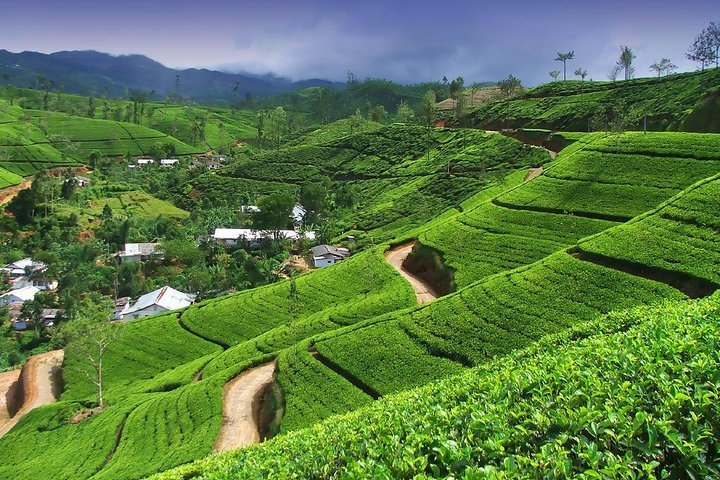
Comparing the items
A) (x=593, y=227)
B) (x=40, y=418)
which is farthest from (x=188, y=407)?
(x=593, y=227)

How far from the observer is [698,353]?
8695 mm

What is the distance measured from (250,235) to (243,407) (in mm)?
59923

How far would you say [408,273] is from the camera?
128ft

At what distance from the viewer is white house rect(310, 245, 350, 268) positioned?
6316 cm

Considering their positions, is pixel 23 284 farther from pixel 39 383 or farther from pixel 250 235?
pixel 39 383

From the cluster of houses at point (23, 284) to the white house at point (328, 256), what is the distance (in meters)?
35.4

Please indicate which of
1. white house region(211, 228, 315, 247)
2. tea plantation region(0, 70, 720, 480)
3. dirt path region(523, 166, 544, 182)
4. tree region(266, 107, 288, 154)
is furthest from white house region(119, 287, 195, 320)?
tree region(266, 107, 288, 154)

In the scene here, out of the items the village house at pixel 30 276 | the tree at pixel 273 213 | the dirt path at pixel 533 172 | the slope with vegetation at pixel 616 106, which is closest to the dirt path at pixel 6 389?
the village house at pixel 30 276

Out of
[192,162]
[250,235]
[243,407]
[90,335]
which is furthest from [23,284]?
[243,407]

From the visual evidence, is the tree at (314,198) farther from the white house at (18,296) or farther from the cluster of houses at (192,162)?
the cluster of houses at (192,162)

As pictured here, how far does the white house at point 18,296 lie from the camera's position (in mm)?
71000

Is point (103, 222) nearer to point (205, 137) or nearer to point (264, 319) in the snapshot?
point (264, 319)

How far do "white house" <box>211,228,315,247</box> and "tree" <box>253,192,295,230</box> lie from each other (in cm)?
241

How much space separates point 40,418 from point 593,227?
37567mm
